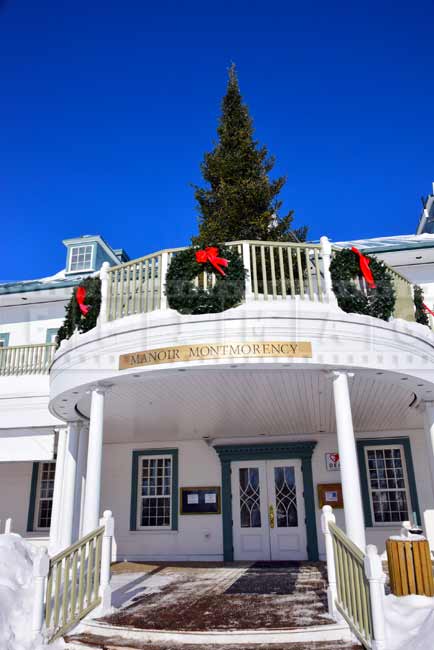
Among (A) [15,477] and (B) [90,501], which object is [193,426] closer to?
(B) [90,501]

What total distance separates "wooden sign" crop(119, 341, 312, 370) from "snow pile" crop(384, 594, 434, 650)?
3477 mm

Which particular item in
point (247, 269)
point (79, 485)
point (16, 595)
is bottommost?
point (16, 595)

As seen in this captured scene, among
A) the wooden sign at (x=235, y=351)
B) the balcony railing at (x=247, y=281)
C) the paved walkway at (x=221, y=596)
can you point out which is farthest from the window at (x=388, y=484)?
the wooden sign at (x=235, y=351)

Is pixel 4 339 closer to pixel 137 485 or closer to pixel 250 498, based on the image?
pixel 137 485

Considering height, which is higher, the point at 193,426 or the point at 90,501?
the point at 193,426

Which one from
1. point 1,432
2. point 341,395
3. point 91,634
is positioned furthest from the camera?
point 1,432

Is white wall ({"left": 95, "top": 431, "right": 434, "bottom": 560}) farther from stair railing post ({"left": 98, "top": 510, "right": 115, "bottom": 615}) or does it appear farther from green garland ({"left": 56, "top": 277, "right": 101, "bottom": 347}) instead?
stair railing post ({"left": 98, "top": 510, "right": 115, "bottom": 615})

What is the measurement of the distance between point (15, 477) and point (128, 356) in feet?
30.4

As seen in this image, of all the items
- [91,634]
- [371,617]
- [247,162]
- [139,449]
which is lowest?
[91,634]

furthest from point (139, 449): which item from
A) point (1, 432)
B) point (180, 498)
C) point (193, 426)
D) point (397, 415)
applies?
point (397, 415)

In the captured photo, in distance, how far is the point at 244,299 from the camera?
8016 mm

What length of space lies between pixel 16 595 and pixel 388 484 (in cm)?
981

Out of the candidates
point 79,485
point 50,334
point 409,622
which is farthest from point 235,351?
point 50,334

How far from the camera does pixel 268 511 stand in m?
13.1
